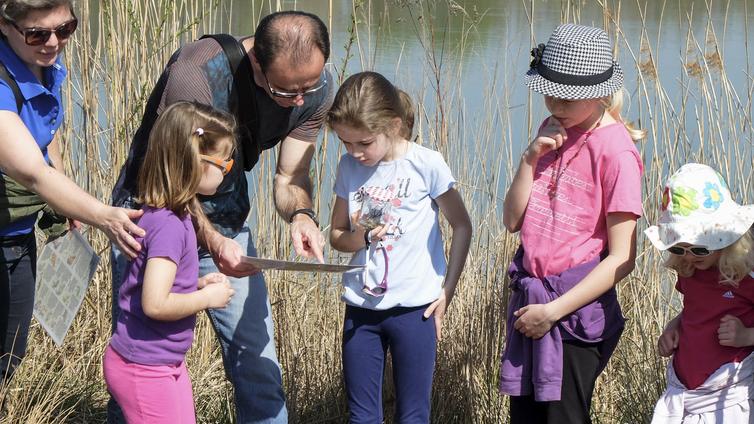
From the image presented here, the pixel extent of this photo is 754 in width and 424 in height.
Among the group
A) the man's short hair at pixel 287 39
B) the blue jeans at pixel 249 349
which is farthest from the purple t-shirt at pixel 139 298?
the man's short hair at pixel 287 39

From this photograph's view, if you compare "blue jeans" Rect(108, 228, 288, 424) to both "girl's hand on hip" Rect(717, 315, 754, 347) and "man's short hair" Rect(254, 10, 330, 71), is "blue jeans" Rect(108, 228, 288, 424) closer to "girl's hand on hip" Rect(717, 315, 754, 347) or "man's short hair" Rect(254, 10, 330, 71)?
"man's short hair" Rect(254, 10, 330, 71)

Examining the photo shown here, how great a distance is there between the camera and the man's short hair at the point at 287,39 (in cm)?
261

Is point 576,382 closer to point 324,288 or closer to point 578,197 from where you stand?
point 578,197

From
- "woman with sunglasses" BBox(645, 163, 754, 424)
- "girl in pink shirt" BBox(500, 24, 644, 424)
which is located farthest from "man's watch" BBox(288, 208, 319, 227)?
"woman with sunglasses" BBox(645, 163, 754, 424)

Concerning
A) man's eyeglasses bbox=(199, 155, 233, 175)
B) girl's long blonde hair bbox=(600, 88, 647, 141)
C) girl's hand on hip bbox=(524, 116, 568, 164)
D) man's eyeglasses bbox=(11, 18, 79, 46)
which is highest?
man's eyeglasses bbox=(11, 18, 79, 46)

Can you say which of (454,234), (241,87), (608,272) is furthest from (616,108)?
(241,87)

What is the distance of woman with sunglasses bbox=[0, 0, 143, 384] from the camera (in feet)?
7.86

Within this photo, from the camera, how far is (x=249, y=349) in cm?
291

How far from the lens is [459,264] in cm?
286

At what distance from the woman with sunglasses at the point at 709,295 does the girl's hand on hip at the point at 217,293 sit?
1.03m

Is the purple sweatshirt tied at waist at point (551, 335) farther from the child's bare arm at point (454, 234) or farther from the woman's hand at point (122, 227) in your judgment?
the woman's hand at point (122, 227)

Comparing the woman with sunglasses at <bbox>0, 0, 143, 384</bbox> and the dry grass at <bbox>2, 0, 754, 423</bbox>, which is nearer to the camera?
the woman with sunglasses at <bbox>0, 0, 143, 384</bbox>

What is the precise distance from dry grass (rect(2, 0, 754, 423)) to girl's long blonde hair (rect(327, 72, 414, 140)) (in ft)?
1.96

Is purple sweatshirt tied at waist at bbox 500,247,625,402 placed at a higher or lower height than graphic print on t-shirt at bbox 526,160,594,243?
lower
